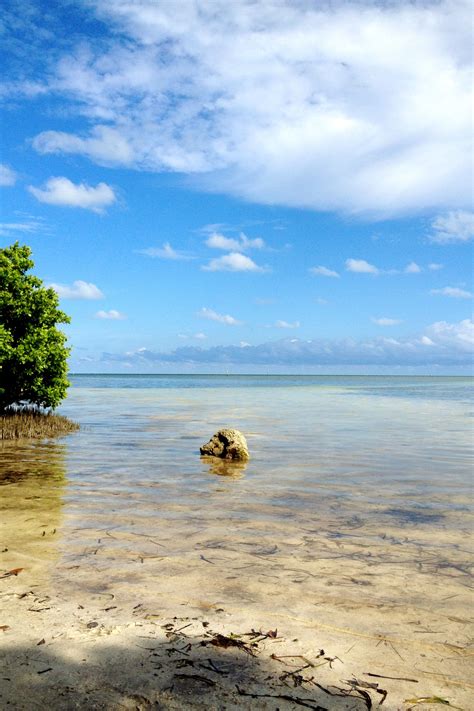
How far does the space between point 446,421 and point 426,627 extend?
2681 centimetres

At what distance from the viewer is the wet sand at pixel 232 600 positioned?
4090 mm

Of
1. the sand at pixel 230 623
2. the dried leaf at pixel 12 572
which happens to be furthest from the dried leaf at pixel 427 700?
the dried leaf at pixel 12 572

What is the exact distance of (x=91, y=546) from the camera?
762 centimetres

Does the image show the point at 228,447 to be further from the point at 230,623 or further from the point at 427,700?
the point at 427,700

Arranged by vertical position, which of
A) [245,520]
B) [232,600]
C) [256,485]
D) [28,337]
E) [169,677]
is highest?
[28,337]

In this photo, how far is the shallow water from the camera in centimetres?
638

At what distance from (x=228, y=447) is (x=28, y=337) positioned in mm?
10957

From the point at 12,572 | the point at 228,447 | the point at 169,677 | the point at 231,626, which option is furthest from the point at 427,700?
the point at 228,447

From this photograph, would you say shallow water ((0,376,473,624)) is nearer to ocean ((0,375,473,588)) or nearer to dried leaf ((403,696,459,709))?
ocean ((0,375,473,588))

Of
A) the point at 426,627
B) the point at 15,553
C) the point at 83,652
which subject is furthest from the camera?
the point at 15,553

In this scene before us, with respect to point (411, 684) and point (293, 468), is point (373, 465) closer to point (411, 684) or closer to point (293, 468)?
point (293, 468)

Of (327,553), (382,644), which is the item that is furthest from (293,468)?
(382,644)

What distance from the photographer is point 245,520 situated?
931 cm

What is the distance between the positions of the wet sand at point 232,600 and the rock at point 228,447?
4.88 m
